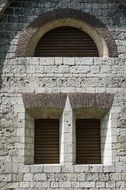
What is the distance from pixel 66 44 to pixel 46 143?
256 centimetres

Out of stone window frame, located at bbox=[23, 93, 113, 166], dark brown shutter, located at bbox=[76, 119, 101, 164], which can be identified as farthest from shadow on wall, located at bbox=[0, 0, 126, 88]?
dark brown shutter, located at bbox=[76, 119, 101, 164]

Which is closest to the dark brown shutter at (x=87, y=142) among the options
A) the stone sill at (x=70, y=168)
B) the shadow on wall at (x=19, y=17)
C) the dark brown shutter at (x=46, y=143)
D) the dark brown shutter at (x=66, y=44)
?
the stone sill at (x=70, y=168)

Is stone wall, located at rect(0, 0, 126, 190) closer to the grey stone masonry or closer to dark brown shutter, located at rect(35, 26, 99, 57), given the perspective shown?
the grey stone masonry

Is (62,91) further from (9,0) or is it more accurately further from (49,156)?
(9,0)

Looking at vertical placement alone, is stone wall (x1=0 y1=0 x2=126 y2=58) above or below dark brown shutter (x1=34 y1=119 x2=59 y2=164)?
above

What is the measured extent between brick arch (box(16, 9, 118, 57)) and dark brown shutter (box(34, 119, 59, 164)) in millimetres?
1849

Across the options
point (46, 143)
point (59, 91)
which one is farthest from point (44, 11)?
point (46, 143)

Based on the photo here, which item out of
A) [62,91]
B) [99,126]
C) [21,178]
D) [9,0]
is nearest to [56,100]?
[62,91]

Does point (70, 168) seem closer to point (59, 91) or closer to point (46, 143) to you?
point (46, 143)

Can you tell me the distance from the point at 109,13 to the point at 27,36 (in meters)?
2.15

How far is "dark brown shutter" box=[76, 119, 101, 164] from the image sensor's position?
10.2 m

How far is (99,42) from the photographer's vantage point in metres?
10.5

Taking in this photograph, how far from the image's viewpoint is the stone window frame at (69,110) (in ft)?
32.6

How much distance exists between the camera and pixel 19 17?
1040 centimetres
